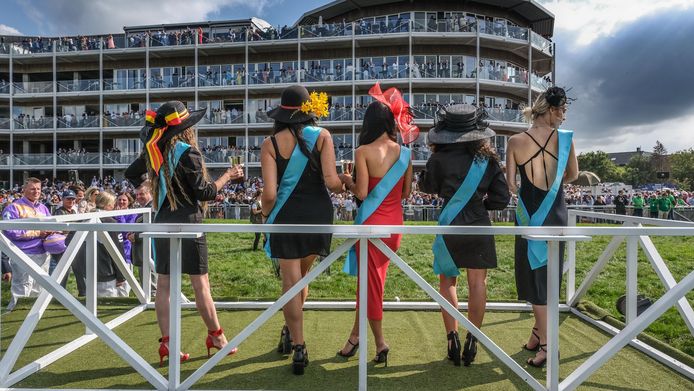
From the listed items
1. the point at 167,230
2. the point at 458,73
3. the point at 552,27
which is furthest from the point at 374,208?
the point at 552,27

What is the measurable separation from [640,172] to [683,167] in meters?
12.3

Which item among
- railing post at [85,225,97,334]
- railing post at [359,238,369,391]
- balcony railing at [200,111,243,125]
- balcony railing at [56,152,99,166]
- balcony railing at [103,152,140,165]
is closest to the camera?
railing post at [359,238,369,391]

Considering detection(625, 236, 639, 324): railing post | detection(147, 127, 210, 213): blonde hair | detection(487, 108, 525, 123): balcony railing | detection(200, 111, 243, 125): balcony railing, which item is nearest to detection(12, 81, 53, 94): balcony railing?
detection(200, 111, 243, 125): balcony railing

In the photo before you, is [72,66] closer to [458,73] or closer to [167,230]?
[458,73]

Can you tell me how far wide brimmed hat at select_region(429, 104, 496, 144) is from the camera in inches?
141

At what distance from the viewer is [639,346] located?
12.9ft

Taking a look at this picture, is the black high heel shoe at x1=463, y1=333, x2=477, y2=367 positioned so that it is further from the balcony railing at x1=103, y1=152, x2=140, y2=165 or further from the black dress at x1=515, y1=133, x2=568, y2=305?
the balcony railing at x1=103, y1=152, x2=140, y2=165

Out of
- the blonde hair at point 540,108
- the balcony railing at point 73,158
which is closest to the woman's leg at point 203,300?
the blonde hair at point 540,108

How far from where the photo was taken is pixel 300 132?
3.50 meters

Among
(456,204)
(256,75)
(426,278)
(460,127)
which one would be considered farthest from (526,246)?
(256,75)

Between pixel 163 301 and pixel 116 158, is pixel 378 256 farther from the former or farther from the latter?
pixel 116 158

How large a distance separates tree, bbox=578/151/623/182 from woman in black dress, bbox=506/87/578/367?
10005cm

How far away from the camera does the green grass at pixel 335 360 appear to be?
3338mm

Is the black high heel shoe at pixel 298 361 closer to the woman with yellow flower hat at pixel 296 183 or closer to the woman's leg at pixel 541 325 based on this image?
the woman with yellow flower hat at pixel 296 183
